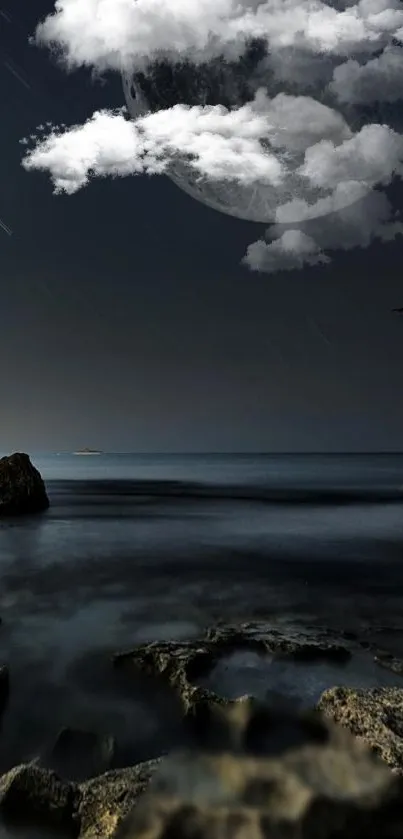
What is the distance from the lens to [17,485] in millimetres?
29906

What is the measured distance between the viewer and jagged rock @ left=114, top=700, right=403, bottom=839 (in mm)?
4203

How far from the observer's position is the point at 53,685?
7840 mm

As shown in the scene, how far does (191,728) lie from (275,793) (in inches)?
76.6

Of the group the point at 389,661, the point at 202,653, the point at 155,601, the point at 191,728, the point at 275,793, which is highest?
the point at 275,793

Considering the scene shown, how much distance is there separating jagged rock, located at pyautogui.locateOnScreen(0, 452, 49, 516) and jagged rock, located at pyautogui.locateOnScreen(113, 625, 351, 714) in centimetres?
2188

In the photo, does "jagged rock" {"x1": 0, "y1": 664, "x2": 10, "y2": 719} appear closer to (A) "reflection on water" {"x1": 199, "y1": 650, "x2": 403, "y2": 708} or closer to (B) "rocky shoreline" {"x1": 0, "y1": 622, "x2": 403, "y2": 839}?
(B) "rocky shoreline" {"x1": 0, "y1": 622, "x2": 403, "y2": 839}

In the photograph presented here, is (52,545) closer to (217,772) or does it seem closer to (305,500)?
(217,772)

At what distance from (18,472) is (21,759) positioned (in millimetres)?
24763

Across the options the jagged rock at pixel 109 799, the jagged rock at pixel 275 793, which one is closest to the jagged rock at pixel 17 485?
the jagged rock at pixel 275 793

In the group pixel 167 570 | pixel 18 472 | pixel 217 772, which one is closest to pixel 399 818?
pixel 217 772

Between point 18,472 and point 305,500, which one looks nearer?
point 18,472

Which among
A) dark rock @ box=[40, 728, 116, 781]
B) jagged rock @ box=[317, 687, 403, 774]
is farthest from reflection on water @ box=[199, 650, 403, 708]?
dark rock @ box=[40, 728, 116, 781]

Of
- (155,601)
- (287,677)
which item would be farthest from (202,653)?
(155,601)

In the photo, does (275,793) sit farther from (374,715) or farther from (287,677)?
(287,677)
